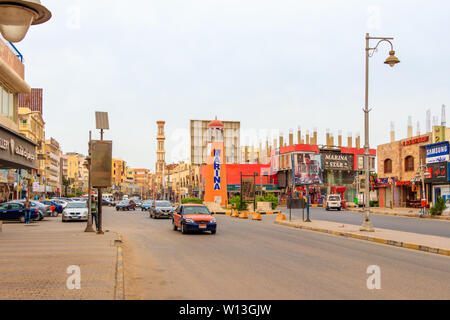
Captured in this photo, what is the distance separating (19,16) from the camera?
566 cm

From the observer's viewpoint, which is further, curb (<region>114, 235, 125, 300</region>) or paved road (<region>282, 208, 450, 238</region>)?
paved road (<region>282, 208, 450, 238</region>)

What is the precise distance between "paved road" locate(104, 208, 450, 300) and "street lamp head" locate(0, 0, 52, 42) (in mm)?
4812

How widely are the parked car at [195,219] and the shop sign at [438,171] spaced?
3275 centimetres

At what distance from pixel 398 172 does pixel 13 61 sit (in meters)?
46.7

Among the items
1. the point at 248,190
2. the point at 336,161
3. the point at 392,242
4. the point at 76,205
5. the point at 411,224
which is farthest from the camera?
the point at 336,161

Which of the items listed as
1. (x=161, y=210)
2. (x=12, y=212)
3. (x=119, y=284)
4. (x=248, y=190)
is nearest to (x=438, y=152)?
(x=248, y=190)

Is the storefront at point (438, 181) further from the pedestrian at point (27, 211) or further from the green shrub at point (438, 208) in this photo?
the pedestrian at point (27, 211)

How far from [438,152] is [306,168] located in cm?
3126

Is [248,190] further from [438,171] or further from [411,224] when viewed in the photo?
[438,171]

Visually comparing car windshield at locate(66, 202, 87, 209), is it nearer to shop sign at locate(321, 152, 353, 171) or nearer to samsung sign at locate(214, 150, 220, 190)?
samsung sign at locate(214, 150, 220, 190)

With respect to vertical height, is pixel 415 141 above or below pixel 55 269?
above

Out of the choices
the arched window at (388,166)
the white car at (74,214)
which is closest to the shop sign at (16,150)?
the white car at (74,214)

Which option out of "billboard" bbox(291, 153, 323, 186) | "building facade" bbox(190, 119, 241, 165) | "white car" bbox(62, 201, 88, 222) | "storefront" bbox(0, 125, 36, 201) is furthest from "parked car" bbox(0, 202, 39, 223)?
"building facade" bbox(190, 119, 241, 165)

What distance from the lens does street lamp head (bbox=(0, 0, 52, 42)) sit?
5.52 meters
